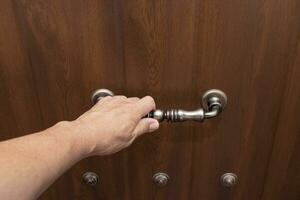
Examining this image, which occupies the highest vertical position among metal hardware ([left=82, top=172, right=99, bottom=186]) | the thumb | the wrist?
the wrist

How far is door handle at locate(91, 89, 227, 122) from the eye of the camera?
0.57 m

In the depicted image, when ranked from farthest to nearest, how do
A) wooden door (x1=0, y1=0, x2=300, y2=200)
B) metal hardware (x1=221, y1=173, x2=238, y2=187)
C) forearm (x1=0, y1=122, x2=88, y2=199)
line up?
metal hardware (x1=221, y1=173, x2=238, y2=187) < wooden door (x1=0, y1=0, x2=300, y2=200) < forearm (x1=0, y1=122, x2=88, y2=199)

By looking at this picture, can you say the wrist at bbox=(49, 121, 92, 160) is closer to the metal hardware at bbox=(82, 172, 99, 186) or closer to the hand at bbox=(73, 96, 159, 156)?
the hand at bbox=(73, 96, 159, 156)

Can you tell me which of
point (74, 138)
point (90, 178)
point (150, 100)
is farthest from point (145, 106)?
point (90, 178)

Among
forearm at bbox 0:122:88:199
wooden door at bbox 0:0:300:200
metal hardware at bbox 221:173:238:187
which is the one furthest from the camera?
metal hardware at bbox 221:173:238:187

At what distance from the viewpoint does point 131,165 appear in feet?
2.27

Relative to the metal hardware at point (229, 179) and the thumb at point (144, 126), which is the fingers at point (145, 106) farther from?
the metal hardware at point (229, 179)

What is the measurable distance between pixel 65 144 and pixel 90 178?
275 millimetres

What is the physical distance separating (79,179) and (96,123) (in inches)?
10.7

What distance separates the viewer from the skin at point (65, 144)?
16.3 inches

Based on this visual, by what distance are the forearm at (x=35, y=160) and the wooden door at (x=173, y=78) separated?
0.16m

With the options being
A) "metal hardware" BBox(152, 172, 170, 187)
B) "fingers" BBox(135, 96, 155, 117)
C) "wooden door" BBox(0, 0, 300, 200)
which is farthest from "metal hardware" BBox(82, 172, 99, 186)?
"fingers" BBox(135, 96, 155, 117)

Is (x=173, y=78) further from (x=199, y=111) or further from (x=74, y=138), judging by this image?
(x=74, y=138)

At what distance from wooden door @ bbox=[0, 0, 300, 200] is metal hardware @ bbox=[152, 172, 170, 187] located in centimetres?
2
